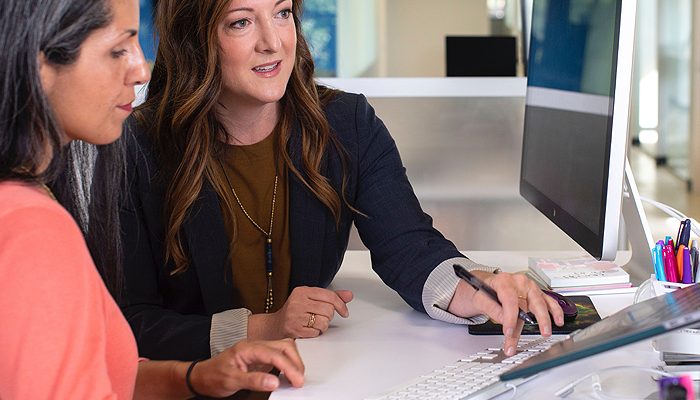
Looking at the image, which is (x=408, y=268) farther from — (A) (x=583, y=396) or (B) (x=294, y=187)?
(A) (x=583, y=396)

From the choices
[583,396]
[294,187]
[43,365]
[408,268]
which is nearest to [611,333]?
[583,396]

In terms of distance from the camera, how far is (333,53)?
19.1 feet

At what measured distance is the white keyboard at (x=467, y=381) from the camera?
43.5 inches

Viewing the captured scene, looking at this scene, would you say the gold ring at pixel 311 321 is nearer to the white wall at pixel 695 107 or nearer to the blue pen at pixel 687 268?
the blue pen at pixel 687 268

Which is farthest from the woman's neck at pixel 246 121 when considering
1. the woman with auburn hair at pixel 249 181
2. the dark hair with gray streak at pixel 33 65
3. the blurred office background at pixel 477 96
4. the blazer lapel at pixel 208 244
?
the blurred office background at pixel 477 96

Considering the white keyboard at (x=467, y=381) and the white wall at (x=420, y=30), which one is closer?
the white keyboard at (x=467, y=381)

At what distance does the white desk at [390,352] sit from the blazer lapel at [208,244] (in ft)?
0.75

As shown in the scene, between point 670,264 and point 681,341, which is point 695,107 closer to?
point 670,264

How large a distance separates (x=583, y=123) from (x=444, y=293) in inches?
12.6

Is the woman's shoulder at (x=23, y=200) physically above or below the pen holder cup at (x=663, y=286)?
above

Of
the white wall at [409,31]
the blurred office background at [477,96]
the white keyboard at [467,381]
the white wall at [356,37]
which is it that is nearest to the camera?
the white keyboard at [467,381]

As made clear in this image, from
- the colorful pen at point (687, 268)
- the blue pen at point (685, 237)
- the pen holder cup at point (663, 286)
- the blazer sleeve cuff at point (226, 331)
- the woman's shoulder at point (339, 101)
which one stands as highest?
the woman's shoulder at point (339, 101)

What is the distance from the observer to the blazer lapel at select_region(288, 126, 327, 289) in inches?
69.2

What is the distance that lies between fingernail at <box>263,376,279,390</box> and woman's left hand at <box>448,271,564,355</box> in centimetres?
30
